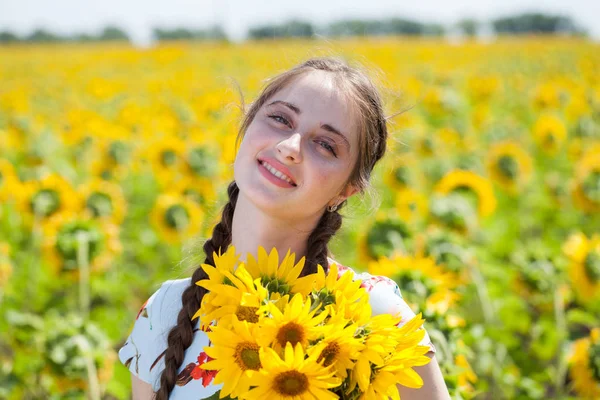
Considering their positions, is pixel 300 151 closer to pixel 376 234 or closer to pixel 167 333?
pixel 167 333

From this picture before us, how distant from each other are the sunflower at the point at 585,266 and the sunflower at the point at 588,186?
3.35 ft

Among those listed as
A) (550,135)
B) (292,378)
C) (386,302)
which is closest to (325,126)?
(386,302)

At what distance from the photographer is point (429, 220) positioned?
355cm

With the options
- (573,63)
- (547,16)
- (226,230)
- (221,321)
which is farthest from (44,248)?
(547,16)

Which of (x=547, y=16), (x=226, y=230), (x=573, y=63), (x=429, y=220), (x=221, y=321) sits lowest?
(x=547, y=16)

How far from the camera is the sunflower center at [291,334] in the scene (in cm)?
110

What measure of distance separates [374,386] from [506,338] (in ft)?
6.60

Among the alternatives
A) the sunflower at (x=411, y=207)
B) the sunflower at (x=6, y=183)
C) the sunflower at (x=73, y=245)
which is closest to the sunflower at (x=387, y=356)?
the sunflower at (x=73, y=245)

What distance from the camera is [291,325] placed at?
43.4 inches

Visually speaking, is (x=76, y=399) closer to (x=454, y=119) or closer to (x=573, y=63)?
(x=454, y=119)

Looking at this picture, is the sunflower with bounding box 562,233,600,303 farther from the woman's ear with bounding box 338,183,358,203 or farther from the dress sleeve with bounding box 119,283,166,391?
Result: the dress sleeve with bounding box 119,283,166,391

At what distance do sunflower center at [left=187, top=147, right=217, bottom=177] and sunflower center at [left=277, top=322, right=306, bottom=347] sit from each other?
3.27 m

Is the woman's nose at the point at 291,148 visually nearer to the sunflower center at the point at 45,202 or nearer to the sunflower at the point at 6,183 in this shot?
the sunflower center at the point at 45,202

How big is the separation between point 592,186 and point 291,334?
319 cm
